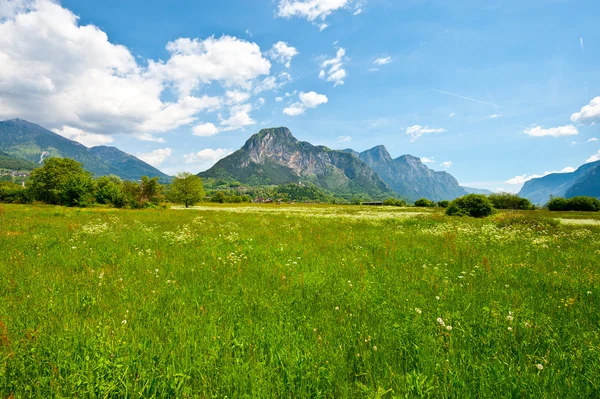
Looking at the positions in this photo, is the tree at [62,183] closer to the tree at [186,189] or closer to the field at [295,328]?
the tree at [186,189]

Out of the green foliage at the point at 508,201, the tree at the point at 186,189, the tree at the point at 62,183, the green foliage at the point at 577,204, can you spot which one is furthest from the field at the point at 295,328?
the green foliage at the point at 577,204

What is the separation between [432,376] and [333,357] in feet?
3.78

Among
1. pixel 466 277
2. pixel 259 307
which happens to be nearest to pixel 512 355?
pixel 466 277

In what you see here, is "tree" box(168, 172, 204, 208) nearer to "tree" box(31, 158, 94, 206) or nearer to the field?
"tree" box(31, 158, 94, 206)

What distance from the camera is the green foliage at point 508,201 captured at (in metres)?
58.9

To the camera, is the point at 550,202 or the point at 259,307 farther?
the point at 550,202

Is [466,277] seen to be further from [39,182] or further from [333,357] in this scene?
[39,182]

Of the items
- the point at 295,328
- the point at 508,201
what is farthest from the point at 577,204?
the point at 295,328

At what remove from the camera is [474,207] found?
3061cm

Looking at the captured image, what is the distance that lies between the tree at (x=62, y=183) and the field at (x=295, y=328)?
59.1 meters

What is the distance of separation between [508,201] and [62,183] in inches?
4127

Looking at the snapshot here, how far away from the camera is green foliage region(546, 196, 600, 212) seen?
2152 inches

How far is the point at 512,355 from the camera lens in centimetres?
331

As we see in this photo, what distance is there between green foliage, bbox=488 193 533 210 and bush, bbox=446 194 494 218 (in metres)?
33.4
